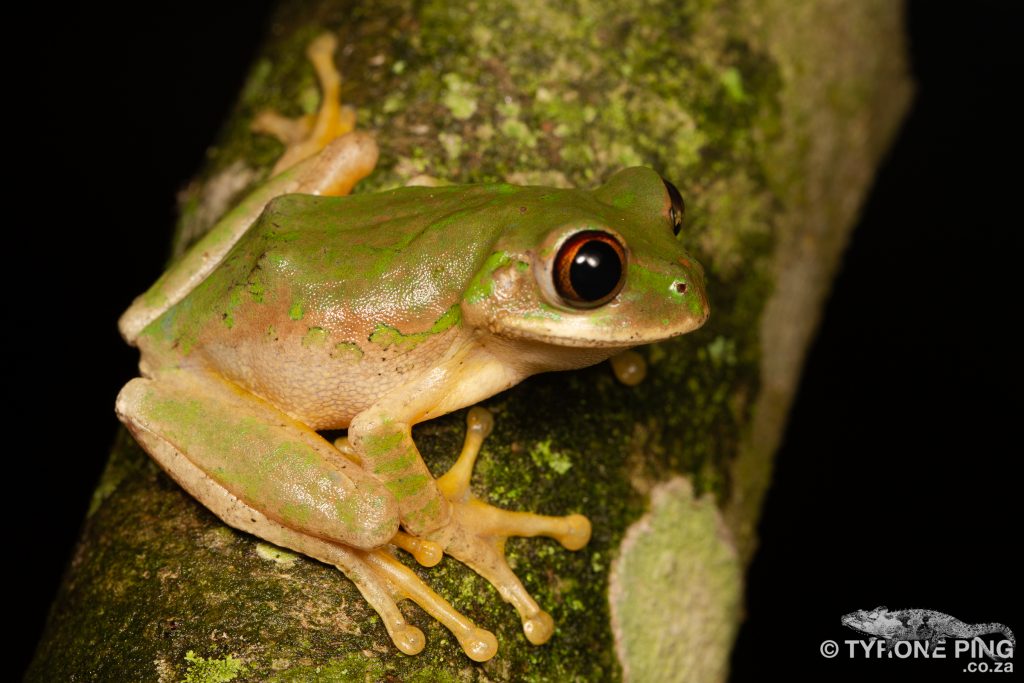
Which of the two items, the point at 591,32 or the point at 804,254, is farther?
the point at 804,254

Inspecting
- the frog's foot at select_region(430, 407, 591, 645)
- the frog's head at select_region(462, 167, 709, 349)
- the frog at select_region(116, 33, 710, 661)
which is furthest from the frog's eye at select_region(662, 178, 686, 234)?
the frog's foot at select_region(430, 407, 591, 645)

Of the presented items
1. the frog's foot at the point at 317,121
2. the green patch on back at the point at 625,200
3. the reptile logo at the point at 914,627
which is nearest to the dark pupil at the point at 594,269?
the green patch on back at the point at 625,200

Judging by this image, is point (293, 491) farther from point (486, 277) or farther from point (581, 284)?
point (581, 284)

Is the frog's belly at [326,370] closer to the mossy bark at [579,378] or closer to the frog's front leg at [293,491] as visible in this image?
the frog's front leg at [293,491]

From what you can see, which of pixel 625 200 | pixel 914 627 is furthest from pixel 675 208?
pixel 914 627

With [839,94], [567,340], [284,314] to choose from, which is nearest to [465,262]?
[567,340]

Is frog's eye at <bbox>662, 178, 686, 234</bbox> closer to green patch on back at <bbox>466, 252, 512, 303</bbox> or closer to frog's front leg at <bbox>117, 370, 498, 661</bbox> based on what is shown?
green patch on back at <bbox>466, 252, 512, 303</bbox>

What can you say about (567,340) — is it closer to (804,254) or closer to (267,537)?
(267,537)
